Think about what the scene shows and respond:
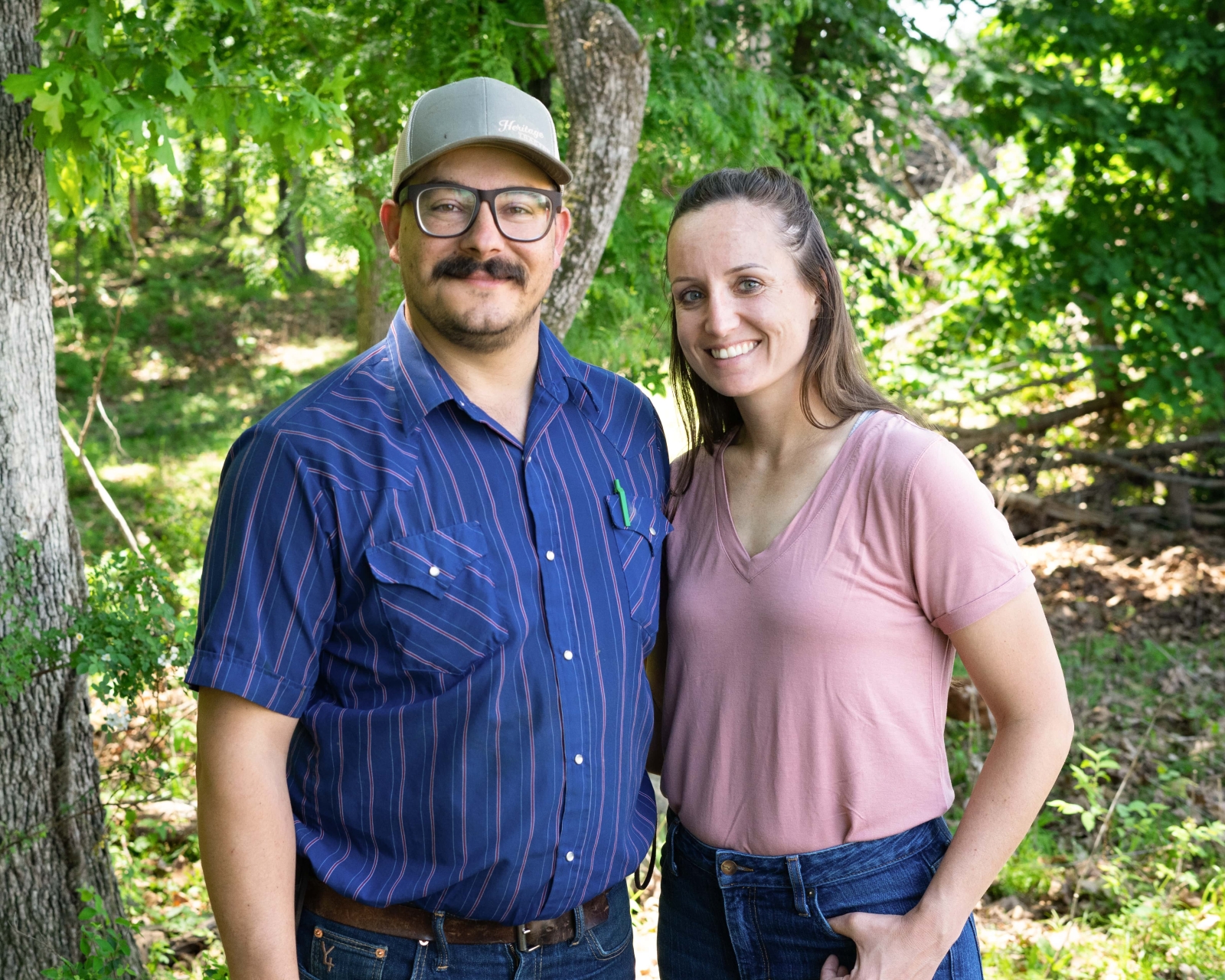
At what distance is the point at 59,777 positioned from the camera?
10.9 ft

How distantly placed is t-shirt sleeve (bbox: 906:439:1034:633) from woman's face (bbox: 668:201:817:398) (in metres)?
0.42

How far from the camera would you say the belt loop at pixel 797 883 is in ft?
6.39

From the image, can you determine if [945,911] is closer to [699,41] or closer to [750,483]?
[750,483]

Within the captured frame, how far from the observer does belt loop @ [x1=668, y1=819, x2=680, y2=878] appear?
86.4 inches

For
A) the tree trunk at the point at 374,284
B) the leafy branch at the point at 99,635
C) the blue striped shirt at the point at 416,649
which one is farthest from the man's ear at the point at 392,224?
the tree trunk at the point at 374,284

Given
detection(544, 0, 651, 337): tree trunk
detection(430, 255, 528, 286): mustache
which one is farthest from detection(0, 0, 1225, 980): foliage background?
detection(430, 255, 528, 286): mustache

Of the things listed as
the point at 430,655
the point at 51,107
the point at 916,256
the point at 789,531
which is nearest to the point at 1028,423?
the point at 916,256

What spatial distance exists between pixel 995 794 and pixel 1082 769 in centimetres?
364

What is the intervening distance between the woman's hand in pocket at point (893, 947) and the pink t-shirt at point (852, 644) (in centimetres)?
15

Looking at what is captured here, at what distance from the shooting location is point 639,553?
218cm

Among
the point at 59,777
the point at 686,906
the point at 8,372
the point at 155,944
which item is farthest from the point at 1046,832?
the point at 8,372

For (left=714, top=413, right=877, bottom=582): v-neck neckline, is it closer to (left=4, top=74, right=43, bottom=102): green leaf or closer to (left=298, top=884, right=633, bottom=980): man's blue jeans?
(left=298, top=884, right=633, bottom=980): man's blue jeans

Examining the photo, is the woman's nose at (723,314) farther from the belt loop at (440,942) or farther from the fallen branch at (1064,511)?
the fallen branch at (1064,511)

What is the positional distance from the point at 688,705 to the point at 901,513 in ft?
1.97
